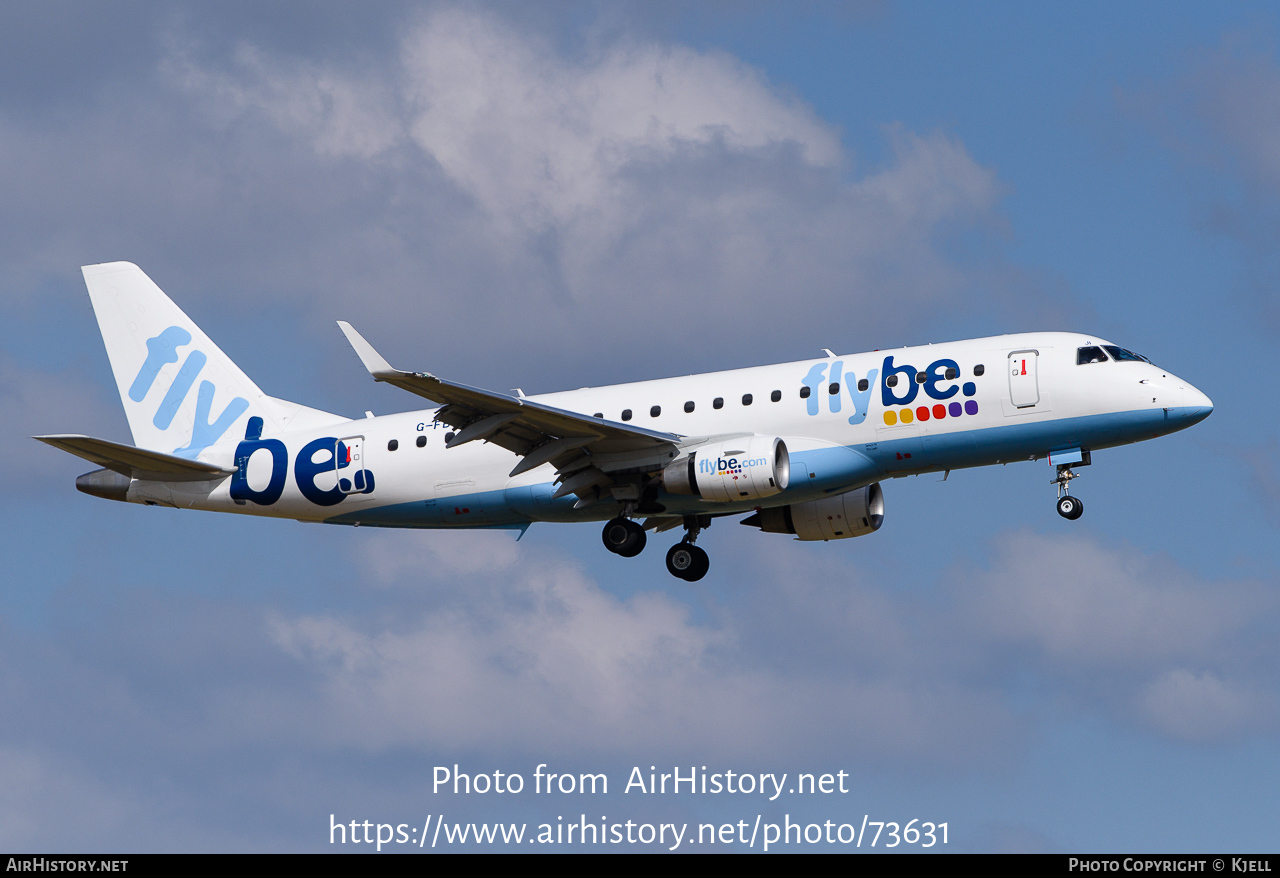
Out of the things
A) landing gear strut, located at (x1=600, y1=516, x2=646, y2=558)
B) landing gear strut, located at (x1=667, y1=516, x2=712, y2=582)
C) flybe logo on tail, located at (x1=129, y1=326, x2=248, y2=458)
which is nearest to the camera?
landing gear strut, located at (x1=600, y1=516, x2=646, y2=558)

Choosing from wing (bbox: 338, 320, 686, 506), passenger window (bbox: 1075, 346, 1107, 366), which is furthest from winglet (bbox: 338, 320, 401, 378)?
passenger window (bbox: 1075, 346, 1107, 366)

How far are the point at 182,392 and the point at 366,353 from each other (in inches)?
568

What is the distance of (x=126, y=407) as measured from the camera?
49.6 m

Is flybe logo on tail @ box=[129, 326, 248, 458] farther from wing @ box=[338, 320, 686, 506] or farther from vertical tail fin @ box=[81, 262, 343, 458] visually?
wing @ box=[338, 320, 686, 506]

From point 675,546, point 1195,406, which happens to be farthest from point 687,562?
point 1195,406

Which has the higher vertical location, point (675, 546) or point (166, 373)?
point (166, 373)

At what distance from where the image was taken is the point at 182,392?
48.8 metres

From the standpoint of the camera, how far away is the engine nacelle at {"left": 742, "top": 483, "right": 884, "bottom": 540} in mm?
45656

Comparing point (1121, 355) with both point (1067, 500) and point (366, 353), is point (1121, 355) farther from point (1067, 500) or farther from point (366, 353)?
point (366, 353)

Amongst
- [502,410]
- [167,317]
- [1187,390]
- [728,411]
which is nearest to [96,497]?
[167,317]

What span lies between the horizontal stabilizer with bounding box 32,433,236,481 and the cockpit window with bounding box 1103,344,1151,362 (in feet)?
78.4

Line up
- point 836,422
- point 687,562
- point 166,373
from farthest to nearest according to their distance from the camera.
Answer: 1. point 166,373
2. point 687,562
3. point 836,422

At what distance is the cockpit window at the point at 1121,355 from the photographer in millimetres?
40406

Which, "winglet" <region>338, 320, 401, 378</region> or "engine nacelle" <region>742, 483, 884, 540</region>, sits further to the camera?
"engine nacelle" <region>742, 483, 884, 540</region>
